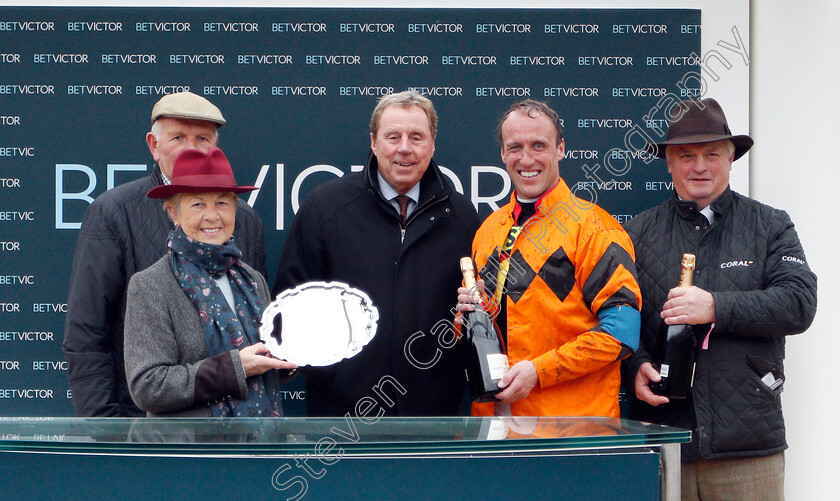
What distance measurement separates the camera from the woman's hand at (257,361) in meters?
2.19

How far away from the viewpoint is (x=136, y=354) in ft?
7.20

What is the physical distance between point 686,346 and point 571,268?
47 cm

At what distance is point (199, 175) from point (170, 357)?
52 centimetres

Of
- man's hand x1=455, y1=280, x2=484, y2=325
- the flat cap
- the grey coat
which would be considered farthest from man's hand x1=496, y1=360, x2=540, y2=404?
the flat cap

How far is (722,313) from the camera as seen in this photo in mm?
2604

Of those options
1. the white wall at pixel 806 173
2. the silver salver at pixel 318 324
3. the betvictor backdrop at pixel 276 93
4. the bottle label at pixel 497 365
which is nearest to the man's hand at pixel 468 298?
the bottle label at pixel 497 365

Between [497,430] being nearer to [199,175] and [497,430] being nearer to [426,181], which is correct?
[199,175]

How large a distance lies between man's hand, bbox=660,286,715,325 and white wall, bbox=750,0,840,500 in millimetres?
1200

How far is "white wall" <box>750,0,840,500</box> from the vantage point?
346 centimetres

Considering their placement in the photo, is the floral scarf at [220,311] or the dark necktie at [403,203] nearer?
the floral scarf at [220,311]

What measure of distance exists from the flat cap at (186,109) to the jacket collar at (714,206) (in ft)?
5.47

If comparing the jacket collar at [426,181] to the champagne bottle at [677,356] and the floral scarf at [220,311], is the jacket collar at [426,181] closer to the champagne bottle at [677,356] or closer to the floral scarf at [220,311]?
the floral scarf at [220,311]

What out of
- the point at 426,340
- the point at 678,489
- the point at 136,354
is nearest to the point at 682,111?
the point at 426,340

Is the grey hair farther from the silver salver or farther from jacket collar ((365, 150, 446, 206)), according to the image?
the silver salver
